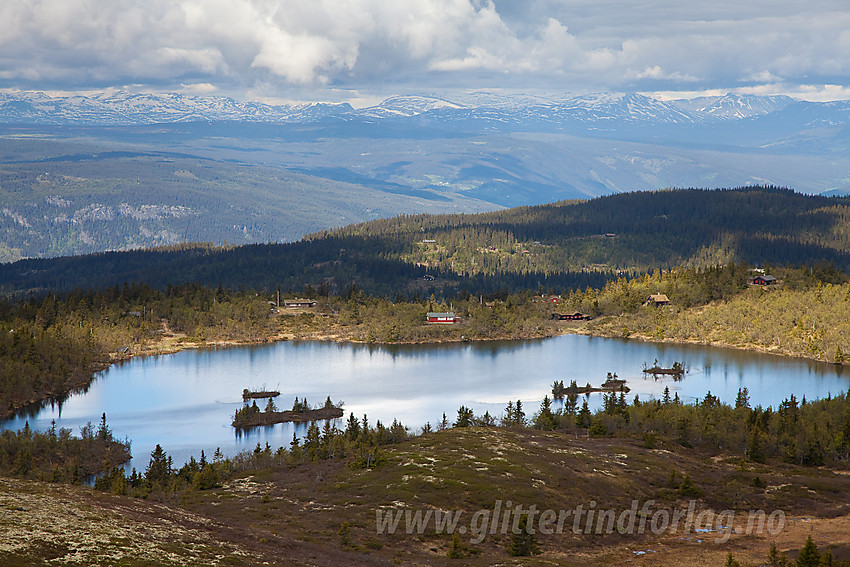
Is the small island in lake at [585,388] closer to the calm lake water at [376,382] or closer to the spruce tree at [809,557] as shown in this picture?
the calm lake water at [376,382]

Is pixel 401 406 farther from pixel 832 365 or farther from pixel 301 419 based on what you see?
pixel 832 365

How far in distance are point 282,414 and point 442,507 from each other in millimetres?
60623

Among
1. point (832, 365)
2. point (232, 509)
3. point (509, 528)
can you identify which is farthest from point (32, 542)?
point (832, 365)

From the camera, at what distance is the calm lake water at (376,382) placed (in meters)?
124

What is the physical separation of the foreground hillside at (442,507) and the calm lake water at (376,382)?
92.8ft

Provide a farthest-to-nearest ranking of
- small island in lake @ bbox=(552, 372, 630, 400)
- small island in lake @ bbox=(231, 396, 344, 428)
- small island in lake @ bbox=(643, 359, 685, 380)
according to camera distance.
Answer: small island in lake @ bbox=(643, 359, 685, 380)
small island in lake @ bbox=(552, 372, 630, 400)
small island in lake @ bbox=(231, 396, 344, 428)

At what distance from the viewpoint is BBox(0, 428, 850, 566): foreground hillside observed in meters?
54.7

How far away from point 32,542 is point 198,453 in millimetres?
57793

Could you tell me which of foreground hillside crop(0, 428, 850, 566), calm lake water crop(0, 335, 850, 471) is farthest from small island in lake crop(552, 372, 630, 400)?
foreground hillside crop(0, 428, 850, 566)

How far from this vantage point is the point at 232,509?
73.2 metres

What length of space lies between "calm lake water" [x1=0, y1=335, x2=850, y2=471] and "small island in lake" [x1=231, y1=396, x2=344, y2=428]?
215cm

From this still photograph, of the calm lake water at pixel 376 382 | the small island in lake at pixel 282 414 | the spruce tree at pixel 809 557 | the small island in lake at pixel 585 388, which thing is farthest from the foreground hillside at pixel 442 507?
the small island in lake at pixel 585 388

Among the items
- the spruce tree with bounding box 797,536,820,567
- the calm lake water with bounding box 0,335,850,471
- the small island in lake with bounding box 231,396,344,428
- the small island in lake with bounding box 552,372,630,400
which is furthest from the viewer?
→ the small island in lake with bounding box 552,372,630,400

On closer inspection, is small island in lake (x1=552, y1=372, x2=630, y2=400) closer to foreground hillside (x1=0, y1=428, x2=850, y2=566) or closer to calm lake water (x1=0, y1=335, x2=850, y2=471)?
calm lake water (x1=0, y1=335, x2=850, y2=471)
